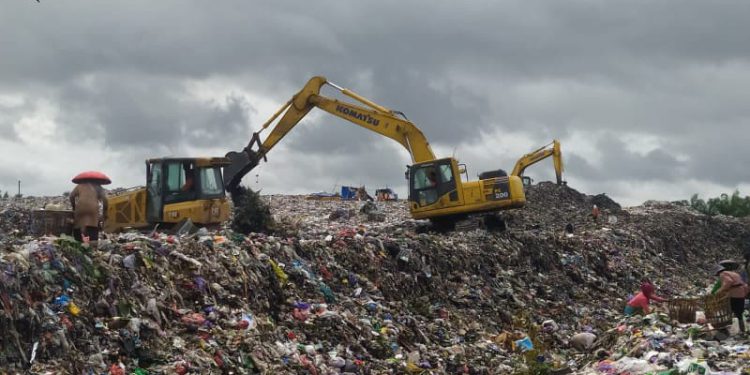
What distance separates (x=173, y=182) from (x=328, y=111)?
23.6 feet

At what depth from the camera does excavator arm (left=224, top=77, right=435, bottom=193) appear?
71.7ft

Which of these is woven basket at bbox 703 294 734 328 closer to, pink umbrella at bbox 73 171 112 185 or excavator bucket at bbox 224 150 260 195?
pink umbrella at bbox 73 171 112 185

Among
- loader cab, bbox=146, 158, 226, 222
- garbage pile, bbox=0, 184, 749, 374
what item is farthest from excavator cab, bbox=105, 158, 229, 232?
garbage pile, bbox=0, 184, 749, 374

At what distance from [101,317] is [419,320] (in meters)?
5.35

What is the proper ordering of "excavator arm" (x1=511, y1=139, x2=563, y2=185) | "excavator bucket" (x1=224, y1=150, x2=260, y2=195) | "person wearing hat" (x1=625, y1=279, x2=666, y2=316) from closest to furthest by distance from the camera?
"person wearing hat" (x1=625, y1=279, x2=666, y2=316) < "excavator bucket" (x1=224, y1=150, x2=260, y2=195) < "excavator arm" (x1=511, y1=139, x2=563, y2=185)

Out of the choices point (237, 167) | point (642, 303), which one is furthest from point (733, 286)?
point (237, 167)

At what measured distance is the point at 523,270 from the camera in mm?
18594

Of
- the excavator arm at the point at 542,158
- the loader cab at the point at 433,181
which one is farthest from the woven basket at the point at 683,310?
the excavator arm at the point at 542,158

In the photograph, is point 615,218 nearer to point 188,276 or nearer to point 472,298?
point 472,298

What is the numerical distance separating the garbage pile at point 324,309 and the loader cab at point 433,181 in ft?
3.45

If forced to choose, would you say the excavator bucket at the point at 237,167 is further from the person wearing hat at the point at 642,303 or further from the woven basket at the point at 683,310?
the woven basket at the point at 683,310

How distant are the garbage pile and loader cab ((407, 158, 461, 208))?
1.05 metres

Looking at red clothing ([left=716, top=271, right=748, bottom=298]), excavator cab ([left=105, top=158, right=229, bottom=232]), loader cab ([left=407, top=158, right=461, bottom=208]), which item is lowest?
red clothing ([left=716, top=271, right=748, bottom=298])

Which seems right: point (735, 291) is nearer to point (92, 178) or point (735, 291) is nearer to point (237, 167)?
point (92, 178)
